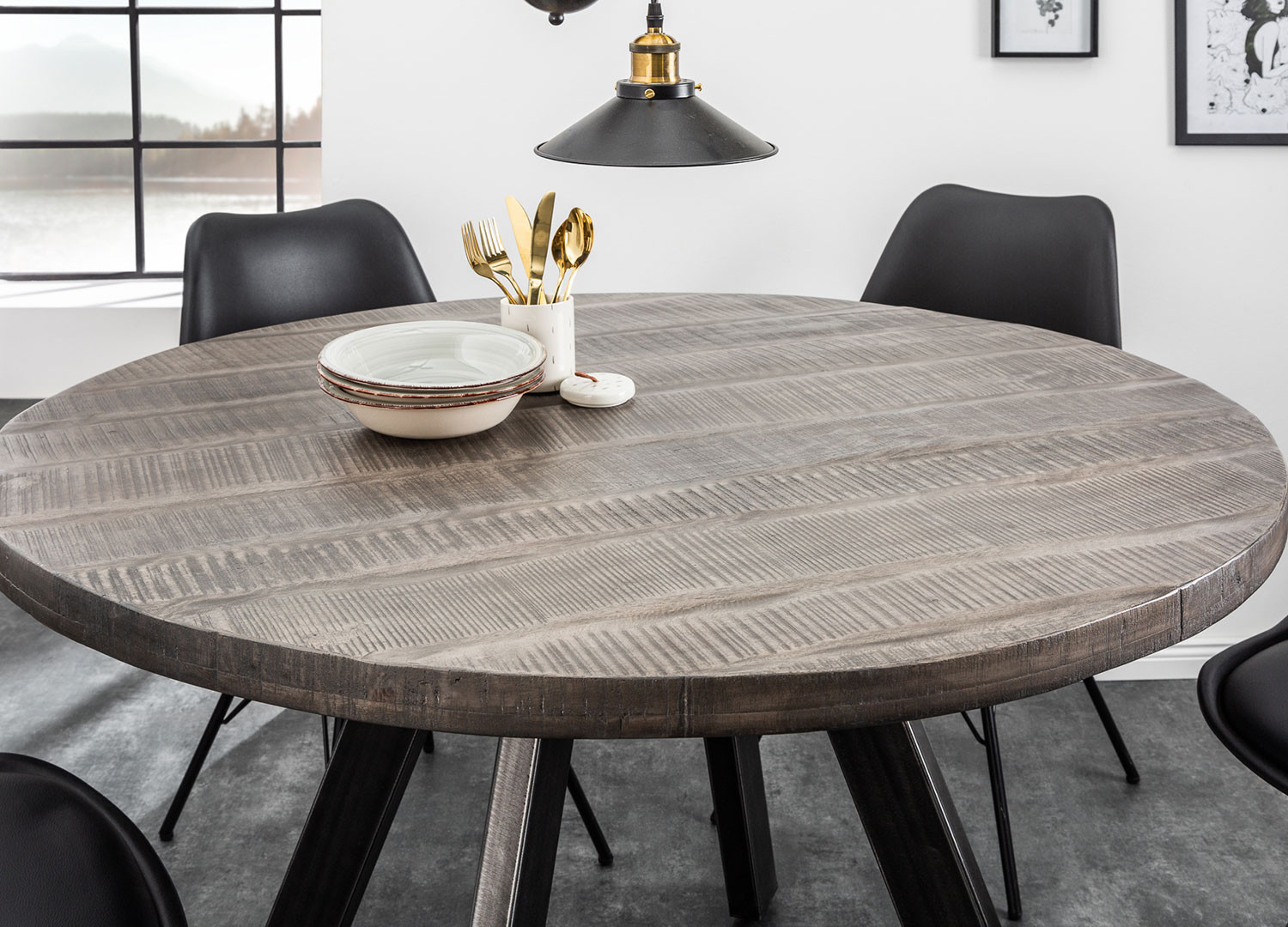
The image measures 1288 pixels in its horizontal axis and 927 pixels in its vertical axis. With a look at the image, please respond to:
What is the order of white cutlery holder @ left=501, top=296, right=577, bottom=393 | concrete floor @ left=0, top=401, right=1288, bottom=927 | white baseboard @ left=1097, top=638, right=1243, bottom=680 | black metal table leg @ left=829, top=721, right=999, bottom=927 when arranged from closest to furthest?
black metal table leg @ left=829, top=721, right=999, bottom=927 < white cutlery holder @ left=501, top=296, right=577, bottom=393 < concrete floor @ left=0, top=401, right=1288, bottom=927 < white baseboard @ left=1097, top=638, right=1243, bottom=680

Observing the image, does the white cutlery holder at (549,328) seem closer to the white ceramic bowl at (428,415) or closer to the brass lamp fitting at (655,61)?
the white ceramic bowl at (428,415)

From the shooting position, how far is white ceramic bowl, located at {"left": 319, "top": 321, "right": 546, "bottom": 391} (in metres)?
1.37

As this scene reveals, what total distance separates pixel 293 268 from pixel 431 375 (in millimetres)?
948

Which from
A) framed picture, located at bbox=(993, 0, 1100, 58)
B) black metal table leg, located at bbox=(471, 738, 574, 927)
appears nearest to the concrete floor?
black metal table leg, located at bbox=(471, 738, 574, 927)

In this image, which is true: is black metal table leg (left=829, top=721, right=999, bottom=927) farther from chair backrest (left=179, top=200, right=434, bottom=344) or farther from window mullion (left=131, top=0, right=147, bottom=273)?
window mullion (left=131, top=0, right=147, bottom=273)

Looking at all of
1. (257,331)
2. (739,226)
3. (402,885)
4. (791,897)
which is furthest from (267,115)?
(791,897)

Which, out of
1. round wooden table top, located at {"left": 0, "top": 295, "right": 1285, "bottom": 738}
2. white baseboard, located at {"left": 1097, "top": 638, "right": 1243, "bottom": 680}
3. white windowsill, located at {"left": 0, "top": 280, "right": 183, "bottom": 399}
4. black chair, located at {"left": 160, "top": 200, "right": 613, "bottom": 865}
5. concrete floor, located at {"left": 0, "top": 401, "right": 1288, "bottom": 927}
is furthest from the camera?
white windowsill, located at {"left": 0, "top": 280, "right": 183, "bottom": 399}

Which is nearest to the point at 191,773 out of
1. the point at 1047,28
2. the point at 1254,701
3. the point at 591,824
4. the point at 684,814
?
the point at 591,824

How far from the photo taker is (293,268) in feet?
7.32

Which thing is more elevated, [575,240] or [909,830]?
[575,240]

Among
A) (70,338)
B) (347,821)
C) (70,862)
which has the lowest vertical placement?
(347,821)

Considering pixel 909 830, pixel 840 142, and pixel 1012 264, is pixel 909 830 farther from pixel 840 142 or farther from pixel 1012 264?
pixel 840 142

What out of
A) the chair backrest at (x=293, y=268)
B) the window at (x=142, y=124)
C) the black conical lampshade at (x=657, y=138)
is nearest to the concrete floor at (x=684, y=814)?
the chair backrest at (x=293, y=268)

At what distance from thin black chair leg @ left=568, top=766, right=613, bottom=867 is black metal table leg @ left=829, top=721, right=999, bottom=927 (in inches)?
30.7
